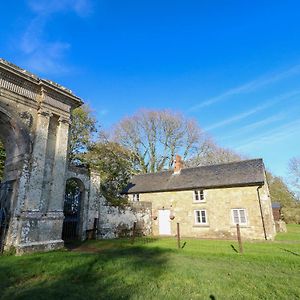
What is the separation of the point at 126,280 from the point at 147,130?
2543 cm

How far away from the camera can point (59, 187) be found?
36.6ft

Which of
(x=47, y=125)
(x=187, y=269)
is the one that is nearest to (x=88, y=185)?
(x=47, y=125)

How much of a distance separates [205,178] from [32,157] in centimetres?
1487

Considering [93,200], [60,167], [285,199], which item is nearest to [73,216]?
[93,200]

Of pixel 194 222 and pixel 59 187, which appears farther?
pixel 194 222

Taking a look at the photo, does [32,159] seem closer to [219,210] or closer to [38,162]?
[38,162]

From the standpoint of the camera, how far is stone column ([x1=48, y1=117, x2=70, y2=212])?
10.9 meters

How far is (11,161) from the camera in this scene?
10883 mm

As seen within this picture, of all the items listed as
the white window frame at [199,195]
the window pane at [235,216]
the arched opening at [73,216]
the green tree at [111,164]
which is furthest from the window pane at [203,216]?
the arched opening at [73,216]

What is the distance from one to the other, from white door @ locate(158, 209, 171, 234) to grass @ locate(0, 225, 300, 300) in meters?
12.4

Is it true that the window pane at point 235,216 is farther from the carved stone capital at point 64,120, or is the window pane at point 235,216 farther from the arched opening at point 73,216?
the carved stone capital at point 64,120

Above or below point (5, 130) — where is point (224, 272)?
below

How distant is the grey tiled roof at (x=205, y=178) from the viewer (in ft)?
62.3

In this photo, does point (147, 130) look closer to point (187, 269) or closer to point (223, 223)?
point (223, 223)
